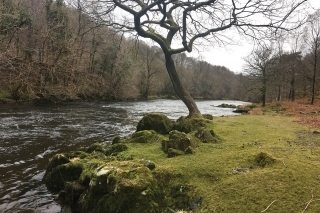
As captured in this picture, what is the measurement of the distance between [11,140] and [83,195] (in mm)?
7163

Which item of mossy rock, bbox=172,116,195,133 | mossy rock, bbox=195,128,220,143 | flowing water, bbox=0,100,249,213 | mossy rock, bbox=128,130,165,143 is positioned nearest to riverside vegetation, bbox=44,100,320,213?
flowing water, bbox=0,100,249,213

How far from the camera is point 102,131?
13.9 m

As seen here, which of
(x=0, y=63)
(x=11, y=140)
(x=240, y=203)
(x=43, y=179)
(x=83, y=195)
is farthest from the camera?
(x=0, y=63)

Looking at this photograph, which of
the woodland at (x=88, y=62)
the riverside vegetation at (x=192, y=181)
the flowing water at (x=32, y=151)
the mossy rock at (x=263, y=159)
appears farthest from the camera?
the woodland at (x=88, y=62)

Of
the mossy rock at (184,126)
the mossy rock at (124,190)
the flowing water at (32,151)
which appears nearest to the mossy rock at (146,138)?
the mossy rock at (184,126)

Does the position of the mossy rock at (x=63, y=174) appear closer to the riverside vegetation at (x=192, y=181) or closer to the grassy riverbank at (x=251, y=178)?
the riverside vegetation at (x=192, y=181)

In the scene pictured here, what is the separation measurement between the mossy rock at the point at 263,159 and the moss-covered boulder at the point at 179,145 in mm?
1584

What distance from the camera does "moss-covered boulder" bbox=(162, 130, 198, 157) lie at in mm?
6383

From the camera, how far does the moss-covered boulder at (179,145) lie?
20.9ft

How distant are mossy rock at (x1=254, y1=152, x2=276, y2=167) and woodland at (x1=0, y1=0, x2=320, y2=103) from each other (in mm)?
8410

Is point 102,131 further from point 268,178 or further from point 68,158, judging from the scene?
point 268,178

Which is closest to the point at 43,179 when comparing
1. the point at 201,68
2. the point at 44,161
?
the point at 44,161

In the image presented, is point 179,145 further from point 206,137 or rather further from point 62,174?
point 62,174

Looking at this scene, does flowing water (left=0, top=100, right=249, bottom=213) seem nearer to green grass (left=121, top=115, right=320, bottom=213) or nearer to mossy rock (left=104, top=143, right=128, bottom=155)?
mossy rock (left=104, top=143, right=128, bottom=155)
